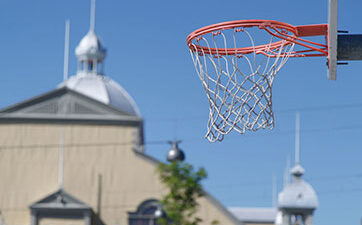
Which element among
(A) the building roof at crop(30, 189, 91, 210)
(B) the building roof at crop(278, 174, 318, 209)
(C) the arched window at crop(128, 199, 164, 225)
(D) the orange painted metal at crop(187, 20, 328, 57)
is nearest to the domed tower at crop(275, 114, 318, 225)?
(B) the building roof at crop(278, 174, 318, 209)

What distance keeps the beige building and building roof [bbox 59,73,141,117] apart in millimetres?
5015

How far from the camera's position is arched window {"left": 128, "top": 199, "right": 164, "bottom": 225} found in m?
29.3

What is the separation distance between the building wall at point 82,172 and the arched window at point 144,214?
177mm

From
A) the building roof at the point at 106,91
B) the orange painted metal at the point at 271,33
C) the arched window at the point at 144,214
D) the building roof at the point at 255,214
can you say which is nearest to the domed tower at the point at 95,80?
the building roof at the point at 106,91

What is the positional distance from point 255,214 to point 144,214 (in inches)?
540

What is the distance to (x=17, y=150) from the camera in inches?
1174

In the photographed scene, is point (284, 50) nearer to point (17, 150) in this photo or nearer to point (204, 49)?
point (204, 49)

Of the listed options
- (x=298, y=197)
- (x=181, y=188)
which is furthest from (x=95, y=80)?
(x=181, y=188)

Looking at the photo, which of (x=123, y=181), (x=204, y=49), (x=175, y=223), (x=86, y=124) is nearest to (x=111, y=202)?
(x=123, y=181)

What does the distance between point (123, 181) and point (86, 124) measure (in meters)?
2.42

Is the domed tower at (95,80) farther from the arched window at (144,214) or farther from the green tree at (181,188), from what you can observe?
the green tree at (181,188)

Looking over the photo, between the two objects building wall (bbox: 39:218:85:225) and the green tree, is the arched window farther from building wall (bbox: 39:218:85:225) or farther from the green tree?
the green tree

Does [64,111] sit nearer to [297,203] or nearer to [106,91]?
[106,91]

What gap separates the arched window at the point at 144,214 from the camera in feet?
96.2
